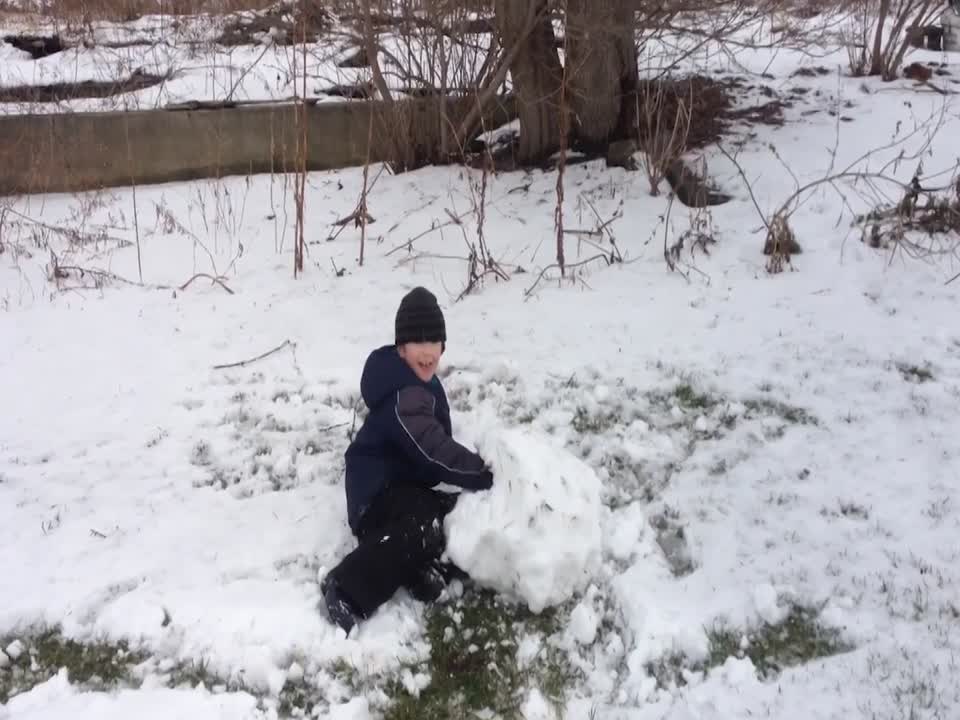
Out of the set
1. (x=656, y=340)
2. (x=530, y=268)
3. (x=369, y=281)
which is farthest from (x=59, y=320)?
(x=656, y=340)

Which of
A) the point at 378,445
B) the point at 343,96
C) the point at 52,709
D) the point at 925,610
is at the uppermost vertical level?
the point at 343,96

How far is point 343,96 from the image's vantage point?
8539mm

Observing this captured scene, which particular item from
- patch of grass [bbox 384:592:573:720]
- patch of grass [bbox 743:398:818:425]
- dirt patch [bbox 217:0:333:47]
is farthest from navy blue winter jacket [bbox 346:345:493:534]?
dirt patch [bbox 217:0:333:47]

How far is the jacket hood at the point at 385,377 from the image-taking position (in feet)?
10.3

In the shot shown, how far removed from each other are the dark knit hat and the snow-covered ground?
33.4 inches

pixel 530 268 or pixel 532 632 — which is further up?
pixel 530 268

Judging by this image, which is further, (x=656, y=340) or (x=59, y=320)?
(x=59, y=320)

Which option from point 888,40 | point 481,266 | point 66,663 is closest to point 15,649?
point 66,663

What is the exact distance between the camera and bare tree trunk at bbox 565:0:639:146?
21.1 ft

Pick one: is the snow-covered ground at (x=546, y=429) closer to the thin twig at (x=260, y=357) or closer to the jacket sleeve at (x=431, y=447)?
the thin twig at (x=260, y=357)

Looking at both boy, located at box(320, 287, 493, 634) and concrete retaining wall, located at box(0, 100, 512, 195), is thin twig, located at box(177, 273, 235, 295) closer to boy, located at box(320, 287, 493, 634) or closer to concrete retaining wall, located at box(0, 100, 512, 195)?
concrete retaining wall, located at box(0, 100, 512, 195)

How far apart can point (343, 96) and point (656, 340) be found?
527cm

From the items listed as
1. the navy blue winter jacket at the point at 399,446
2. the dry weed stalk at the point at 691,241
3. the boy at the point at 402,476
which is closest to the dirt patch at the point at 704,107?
the dry weed stalk at the point at 691,241

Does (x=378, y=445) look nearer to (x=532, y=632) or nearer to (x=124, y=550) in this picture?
(x=532, y=632)
